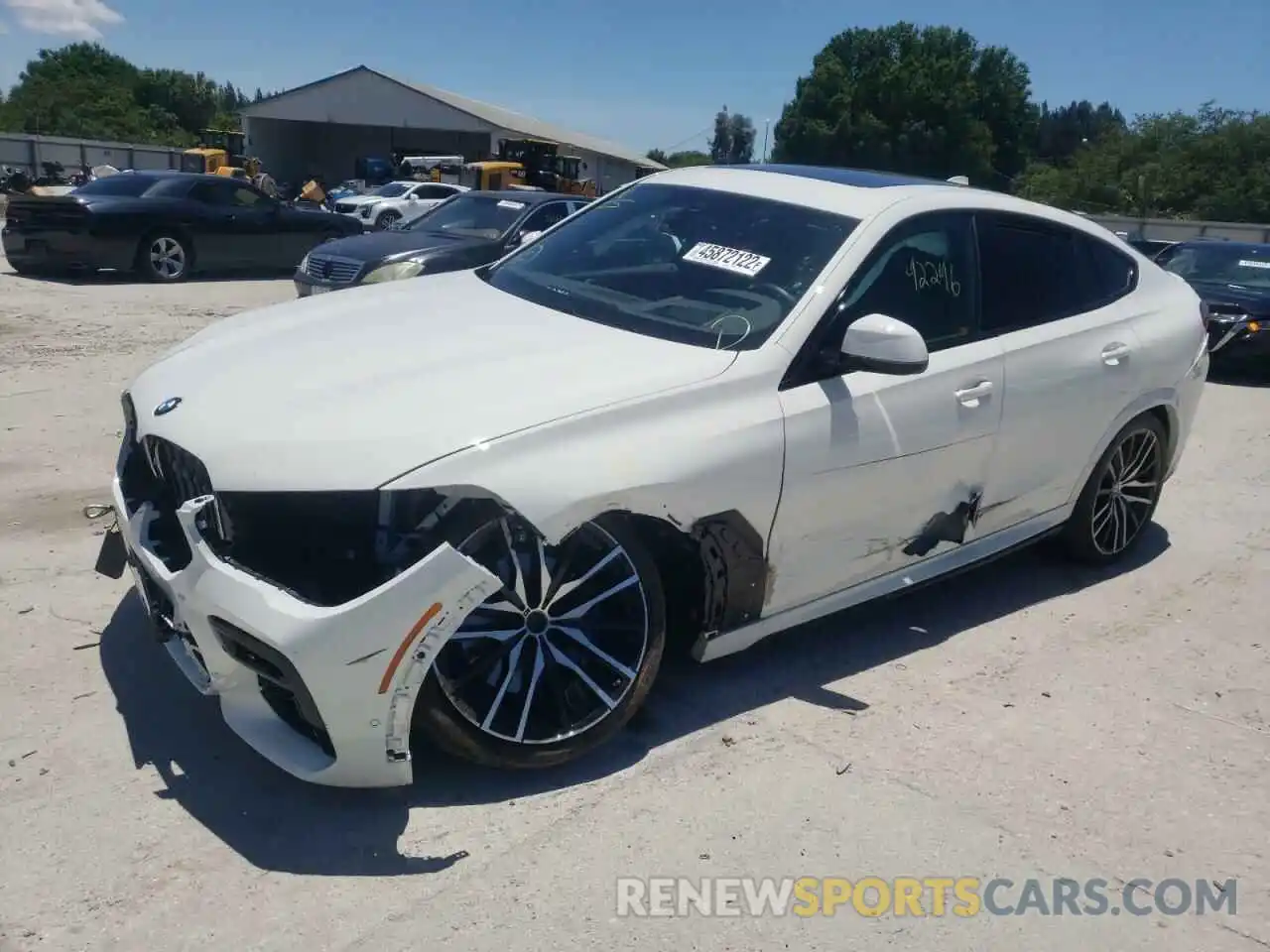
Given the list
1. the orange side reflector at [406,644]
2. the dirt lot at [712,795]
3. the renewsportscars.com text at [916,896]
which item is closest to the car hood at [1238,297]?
the dirt lot at [712,795]

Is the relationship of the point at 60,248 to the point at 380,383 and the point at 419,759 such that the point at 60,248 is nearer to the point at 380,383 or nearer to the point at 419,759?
the point at 380,383

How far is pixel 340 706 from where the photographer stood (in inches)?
106

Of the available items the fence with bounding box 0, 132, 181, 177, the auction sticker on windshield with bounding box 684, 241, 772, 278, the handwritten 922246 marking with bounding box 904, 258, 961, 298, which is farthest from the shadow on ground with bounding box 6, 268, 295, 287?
the fence with bounding box 0, 132, 181, 177

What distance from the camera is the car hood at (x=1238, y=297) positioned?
10789 mm

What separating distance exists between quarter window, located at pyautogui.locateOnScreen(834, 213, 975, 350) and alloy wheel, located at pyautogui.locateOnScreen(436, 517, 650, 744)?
122 centimetres

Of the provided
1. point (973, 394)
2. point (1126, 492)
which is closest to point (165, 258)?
point (1126, 492)

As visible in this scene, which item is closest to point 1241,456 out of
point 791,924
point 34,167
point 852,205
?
point 852,205

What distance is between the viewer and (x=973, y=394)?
3.99 m

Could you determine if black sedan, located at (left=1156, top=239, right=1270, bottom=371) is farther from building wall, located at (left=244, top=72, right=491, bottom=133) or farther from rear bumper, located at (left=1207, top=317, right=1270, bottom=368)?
building wall, located at (left=244, top=72, right=491, bottom=133)

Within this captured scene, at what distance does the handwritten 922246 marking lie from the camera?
4.00 metres

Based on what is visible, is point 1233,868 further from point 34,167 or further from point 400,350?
point 34,167

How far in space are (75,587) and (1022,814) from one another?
3515 millimetres

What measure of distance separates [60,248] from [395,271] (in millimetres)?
5800

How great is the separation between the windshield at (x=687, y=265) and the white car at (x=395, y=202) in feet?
75.6
